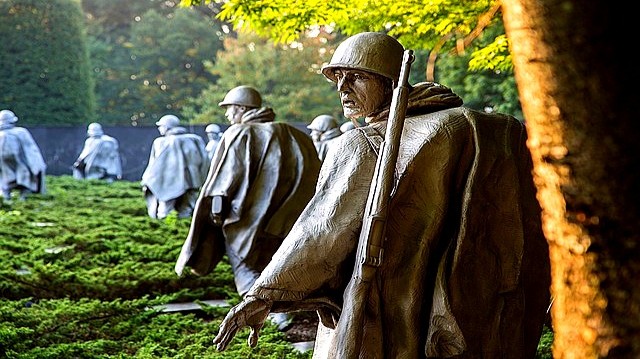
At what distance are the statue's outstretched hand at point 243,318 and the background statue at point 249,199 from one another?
5354 millimetres

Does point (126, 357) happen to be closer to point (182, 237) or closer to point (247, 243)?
point (247, 243)

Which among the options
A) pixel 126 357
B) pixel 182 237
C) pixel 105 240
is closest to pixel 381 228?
pixel 126 357

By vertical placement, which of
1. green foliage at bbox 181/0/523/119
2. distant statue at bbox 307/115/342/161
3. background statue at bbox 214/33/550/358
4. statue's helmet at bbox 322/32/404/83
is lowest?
background statue at bbox 214/33/550/358

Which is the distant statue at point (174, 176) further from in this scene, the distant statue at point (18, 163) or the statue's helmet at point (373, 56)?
the statue's helmet at point (373, 56)

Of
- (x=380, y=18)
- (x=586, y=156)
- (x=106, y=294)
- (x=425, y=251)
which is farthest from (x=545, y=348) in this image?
(x=586, y=156)

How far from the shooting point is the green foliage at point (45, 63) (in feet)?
125

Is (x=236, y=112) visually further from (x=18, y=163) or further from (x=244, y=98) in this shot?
(x=18, y=163)

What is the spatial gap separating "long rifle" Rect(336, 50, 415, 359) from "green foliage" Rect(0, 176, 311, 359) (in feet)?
10.5

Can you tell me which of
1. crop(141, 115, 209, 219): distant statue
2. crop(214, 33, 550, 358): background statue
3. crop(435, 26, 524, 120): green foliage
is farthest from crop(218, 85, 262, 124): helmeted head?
crop(435, 26, 524, 120): green foliage

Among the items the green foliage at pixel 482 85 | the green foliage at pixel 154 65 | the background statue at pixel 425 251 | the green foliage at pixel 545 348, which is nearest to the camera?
the background statue at pixel 425 251

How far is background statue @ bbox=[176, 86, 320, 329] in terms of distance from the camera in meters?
9.47

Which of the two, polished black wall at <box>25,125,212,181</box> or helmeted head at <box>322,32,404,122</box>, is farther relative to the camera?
polished black wall at <box>25,125,212,181</box>

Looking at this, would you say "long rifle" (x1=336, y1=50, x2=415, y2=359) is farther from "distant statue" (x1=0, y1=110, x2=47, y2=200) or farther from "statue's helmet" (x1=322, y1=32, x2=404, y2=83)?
"distant statue" (x1=0, y1=110, x2=47, y2=200)

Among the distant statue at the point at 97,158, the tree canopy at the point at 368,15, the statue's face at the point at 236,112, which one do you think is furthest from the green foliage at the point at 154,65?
the tree canopy at the point at 368,15
